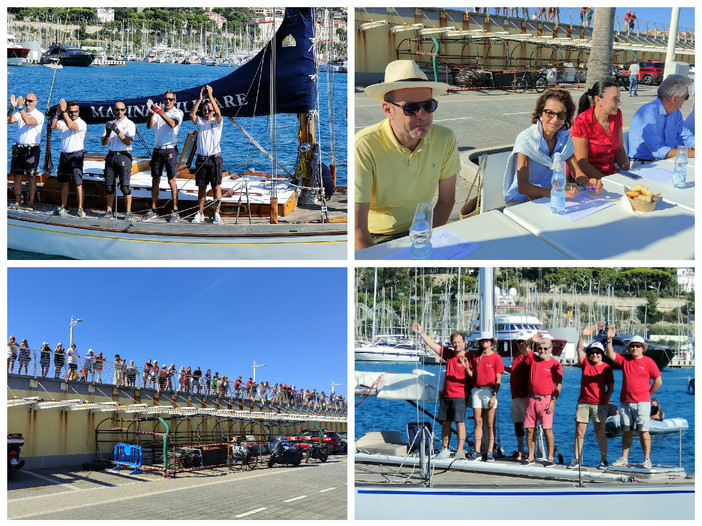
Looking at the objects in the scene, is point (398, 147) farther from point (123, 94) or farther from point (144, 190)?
point (123, 94)

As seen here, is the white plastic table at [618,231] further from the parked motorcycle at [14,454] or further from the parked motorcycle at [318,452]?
the parked motorcycle at [318,452]

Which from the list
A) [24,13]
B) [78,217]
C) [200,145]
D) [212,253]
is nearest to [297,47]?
[200,145]

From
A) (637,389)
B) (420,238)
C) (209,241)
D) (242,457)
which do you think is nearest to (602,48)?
(209,241)

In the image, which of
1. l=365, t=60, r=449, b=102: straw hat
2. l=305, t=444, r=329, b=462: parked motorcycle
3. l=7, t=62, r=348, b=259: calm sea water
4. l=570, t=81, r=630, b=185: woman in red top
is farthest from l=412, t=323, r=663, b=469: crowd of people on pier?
l=305, t=444, r=329, b=462: parked motorcycle

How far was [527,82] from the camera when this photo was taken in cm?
1994

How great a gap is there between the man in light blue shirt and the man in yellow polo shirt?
8.06 ft

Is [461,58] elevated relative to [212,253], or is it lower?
Answer: elevated

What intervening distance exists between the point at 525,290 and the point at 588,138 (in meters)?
6.36

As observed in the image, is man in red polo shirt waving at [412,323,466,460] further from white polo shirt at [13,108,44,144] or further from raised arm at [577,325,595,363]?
white polo shirt at [13,108,44,144]

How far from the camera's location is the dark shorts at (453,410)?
522 cm

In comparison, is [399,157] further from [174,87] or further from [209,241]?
[174,87]

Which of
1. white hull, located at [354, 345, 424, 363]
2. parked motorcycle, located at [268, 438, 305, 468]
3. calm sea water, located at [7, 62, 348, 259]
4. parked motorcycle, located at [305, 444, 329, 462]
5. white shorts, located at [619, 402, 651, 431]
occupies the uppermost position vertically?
calm sea water, located at [7, 62, 348, 259]

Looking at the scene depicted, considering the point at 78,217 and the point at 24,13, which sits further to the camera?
the point at 24,13

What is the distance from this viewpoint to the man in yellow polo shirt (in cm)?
455
